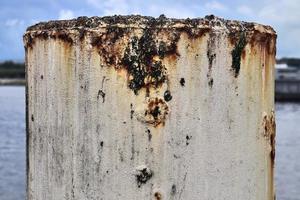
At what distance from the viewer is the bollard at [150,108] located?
5.37 feet

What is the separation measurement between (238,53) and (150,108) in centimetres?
29

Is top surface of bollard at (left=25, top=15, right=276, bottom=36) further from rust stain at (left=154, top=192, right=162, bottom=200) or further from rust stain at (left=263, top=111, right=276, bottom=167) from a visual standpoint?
rust stain at (left=154, top=192, right=162, bottom=200)

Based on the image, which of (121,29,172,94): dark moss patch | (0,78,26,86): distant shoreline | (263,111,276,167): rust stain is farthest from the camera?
(0,78,26,86): distant shoreline

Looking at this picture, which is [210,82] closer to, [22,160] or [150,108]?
[150,108]

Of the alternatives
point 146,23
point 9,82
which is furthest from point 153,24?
point 9,82

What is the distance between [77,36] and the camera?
1690 mm

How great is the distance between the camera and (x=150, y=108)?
1627 millimetres

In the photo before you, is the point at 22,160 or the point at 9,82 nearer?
the point at 22,160

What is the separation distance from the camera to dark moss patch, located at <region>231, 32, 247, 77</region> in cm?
172

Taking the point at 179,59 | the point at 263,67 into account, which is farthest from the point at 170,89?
the point at 263,67

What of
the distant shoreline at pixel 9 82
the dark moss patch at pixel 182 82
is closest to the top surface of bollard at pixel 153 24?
the dark moss patch at pixel 182 82

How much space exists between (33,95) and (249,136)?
0.62m

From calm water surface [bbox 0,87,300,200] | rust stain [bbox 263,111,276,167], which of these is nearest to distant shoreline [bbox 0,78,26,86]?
calm water surface [bbox 0,87,300,200]

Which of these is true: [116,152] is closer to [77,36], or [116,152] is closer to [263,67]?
[77,36]
